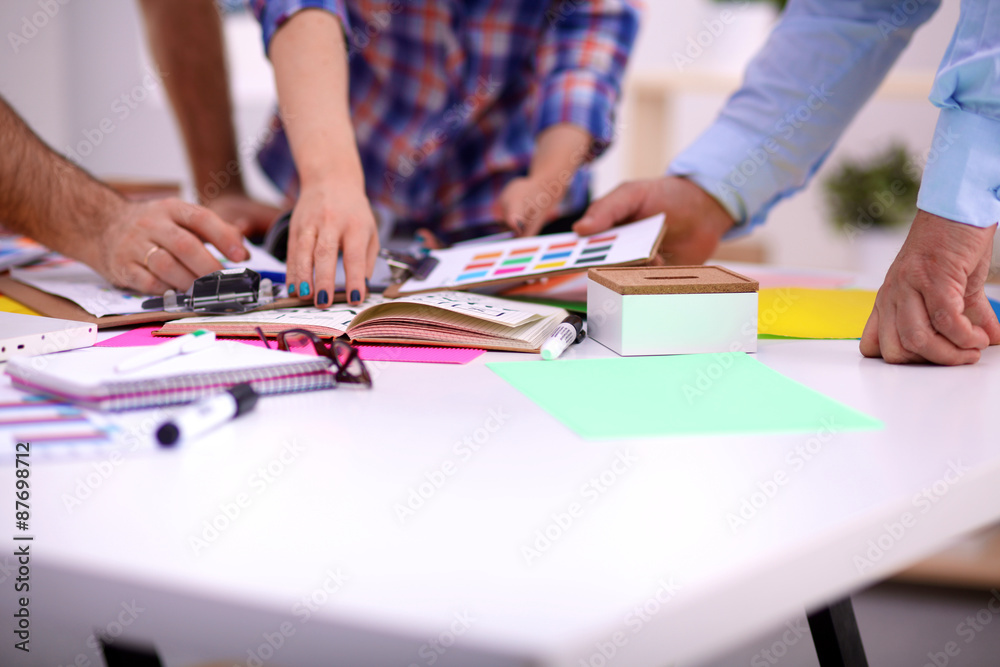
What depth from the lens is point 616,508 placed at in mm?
375

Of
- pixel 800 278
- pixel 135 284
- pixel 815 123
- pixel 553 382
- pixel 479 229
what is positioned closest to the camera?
pixel 553 382

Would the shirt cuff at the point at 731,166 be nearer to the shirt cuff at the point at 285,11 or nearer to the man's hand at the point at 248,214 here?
the shirt cuff at the point at 285,11

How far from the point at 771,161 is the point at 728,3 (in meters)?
1.79

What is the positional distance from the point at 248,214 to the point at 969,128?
3.03 feet

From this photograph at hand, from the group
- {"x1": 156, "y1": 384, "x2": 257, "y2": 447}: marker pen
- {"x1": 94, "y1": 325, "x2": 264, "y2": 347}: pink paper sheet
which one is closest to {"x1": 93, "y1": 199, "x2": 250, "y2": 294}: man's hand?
{"x1": 94, "y1": 325, "x2": 264, "y2": 347}: pink paper sheet

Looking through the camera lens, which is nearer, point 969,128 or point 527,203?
point 969,128

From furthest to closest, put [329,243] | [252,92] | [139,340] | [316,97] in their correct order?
[252,92]
[316,97]
[329,243]
[139,340]

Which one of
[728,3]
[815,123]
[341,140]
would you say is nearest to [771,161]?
[815,123]

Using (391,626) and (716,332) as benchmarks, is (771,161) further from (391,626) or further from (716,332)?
(391,626)

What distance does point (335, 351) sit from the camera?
1.88ft

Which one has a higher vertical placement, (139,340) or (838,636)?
(139,340)

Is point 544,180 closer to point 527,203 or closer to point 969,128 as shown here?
point 527,203

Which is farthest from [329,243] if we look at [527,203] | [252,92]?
[252,92]

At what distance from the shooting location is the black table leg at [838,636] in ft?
2.39
